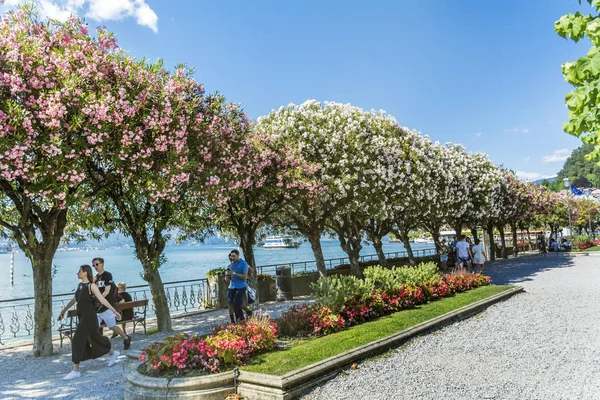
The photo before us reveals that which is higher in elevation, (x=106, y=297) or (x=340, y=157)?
(x=340, y=157)

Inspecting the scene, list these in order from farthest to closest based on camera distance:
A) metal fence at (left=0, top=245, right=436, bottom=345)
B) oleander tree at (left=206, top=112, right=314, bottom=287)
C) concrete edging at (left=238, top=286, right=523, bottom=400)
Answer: oleander tree at (left=206, top=112, right=314, bottom=287) < metal fence at (left=0, top=245, right=436, bottom=345) < concrete edging at (left=238, top=286, right=523, bottom=400)

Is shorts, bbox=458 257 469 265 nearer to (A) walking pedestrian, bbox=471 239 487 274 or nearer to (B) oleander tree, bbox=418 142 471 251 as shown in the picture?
(A) walking pedestrian, bbox=471 239 487 274

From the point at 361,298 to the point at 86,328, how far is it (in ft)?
22.2

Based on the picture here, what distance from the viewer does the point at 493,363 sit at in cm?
879

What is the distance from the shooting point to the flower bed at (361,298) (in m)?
11.0

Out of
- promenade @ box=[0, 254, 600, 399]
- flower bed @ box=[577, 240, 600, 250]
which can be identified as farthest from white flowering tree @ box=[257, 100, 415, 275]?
flower bed @ box=[577, 240, 600, 250]

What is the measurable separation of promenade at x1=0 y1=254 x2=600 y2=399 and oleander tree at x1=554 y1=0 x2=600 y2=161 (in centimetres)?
405

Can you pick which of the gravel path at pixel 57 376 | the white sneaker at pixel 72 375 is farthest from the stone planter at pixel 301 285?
the white sneaker at pixel 72 375

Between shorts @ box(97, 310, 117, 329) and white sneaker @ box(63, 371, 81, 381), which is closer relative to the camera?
white sneaker @ box(63, 371, 81, 381)

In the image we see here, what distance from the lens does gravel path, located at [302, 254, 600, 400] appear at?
288 inches

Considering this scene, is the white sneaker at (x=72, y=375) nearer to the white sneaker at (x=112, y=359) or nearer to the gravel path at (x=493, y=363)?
the white sneaker at (x=112, y=359)

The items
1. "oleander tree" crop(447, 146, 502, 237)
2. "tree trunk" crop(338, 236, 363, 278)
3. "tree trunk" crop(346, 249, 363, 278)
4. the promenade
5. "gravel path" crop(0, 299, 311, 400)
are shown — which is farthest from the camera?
"oleander tree" crop(447, 146, 502, 237)

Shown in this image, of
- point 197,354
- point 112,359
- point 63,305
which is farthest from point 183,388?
point 63,305

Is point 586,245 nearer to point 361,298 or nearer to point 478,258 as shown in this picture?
point 478,258
